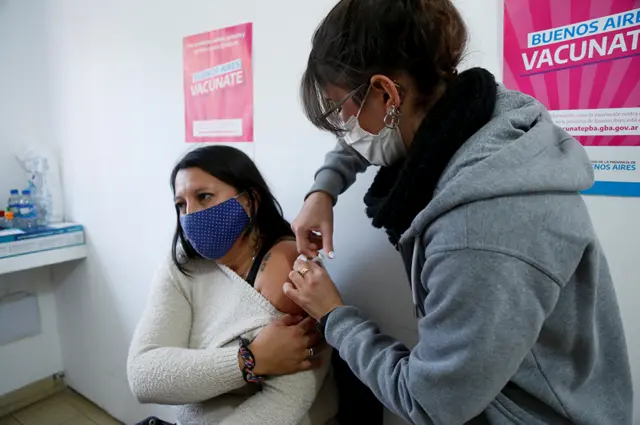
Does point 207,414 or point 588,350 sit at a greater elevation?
point 588,350

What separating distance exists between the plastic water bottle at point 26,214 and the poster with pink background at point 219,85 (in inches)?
49.4

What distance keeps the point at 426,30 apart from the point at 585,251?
396 millimetres

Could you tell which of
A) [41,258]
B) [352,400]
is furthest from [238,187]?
[41,258]

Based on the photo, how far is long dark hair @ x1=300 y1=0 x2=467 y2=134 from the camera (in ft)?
2.09

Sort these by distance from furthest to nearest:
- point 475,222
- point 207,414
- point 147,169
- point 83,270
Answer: point 83,270
point 147,169
point 207,414
point 475,222

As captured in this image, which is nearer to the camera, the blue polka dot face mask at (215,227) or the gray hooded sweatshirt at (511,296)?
the gray hooded sweatshirt at (511,296)

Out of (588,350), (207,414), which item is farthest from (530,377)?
(207,414)

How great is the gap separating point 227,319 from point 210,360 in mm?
127

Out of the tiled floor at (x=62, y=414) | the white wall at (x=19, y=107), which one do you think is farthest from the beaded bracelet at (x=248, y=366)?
the white wall at (x=19, y=107)

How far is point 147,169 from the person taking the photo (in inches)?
74.3

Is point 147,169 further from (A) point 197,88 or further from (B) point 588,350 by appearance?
(B) point 588,350

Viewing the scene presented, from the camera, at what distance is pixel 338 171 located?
1085 millimetres

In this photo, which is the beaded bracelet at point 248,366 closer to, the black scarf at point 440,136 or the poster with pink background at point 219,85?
the black scarf at point 440,136

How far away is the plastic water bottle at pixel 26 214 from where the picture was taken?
2266 millimetres
